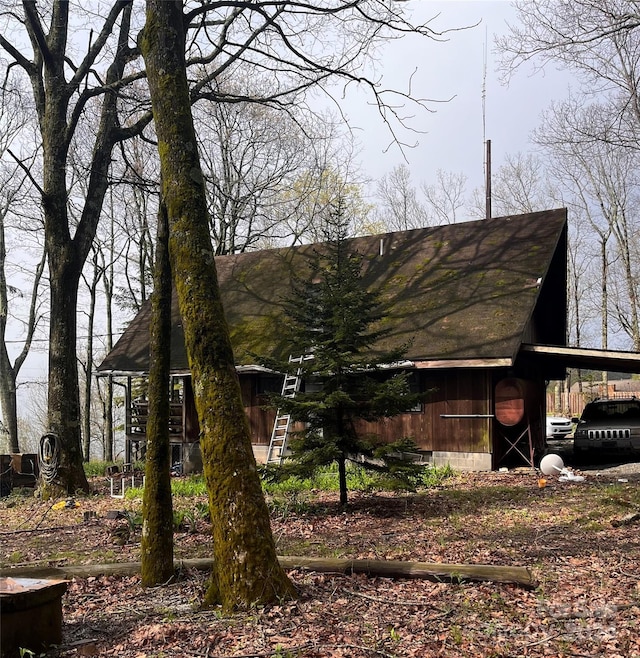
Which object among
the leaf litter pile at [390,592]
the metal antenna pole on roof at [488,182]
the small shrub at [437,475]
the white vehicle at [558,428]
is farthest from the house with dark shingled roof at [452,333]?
the metal antenna pole on roof at [488,182]

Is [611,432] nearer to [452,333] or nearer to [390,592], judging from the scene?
[452,333]

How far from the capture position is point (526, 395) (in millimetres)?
17203

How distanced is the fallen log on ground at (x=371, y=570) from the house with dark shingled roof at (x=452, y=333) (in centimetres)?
804

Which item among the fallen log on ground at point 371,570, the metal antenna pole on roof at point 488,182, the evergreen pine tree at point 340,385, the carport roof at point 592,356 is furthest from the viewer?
the metal antenna pole on roof at point 488,182

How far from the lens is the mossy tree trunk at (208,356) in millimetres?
5820

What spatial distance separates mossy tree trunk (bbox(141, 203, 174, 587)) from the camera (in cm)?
689

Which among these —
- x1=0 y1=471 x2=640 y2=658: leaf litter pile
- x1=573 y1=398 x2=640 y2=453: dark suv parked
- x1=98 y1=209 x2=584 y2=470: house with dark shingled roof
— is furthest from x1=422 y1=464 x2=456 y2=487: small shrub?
x1=573 y1=398 x2=640 y2=453: dark suv parked

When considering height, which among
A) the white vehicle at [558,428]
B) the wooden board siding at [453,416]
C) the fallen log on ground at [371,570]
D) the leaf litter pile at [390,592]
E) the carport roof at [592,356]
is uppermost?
the carport roof at [592,356]

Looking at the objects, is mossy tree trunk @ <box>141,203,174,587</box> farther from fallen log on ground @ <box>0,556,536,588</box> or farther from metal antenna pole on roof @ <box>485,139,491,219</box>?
metal antenna pole on roof @ <box>485,139,491,219</box>

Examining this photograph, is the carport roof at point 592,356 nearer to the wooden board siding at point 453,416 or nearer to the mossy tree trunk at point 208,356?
the wooden board siding at point 453,416

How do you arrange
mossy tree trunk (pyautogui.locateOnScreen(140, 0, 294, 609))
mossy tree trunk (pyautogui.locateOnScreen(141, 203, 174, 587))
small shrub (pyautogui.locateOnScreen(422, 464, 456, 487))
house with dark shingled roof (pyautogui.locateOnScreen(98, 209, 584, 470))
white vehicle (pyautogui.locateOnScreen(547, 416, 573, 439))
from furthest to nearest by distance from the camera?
white vehicle (pyautogui.locateOnScreen(547, 416, 573, 439)) → house with dark shingled roof (pyautogui.locateOnScreen(98, 209, 584, 470)) → small shrub (pyautogui.locateOnScreen(422, 464, 456, 487)) → mossy tree trunk (pyautogui.locateOnScreen(141, 203, 174, 587)) → mossy tree trunk (pyautogui.locateOnScreen(140, 0, 294, 609))

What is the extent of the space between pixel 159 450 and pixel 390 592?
2.84 metres

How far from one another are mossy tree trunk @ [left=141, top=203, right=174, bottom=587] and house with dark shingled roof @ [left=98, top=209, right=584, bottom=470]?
7.92 metres

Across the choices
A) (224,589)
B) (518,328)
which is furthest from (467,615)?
(518,328)
